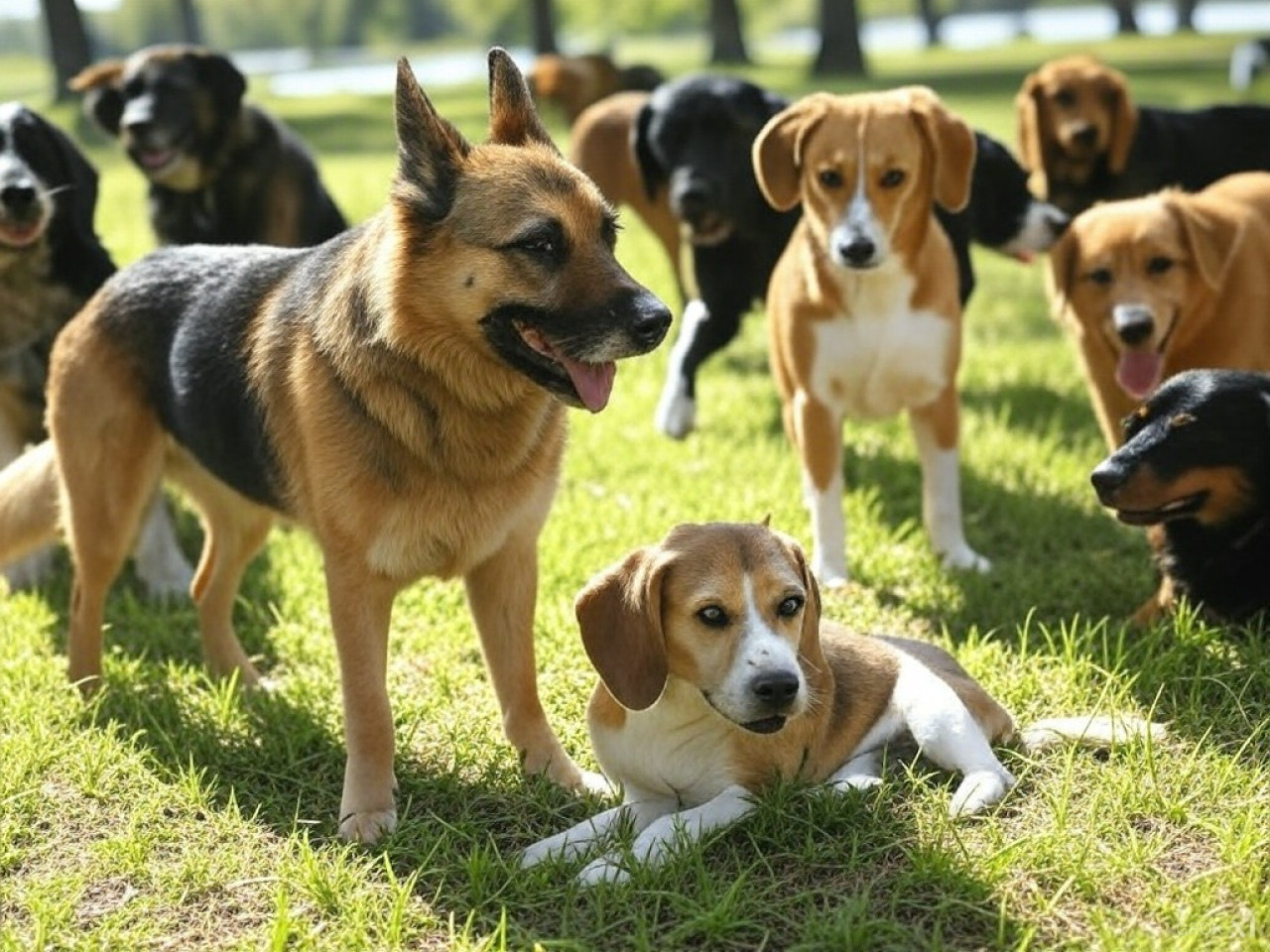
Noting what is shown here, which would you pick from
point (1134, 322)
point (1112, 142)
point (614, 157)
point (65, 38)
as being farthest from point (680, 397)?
point (65, 38)

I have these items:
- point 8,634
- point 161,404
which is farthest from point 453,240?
point 8,634

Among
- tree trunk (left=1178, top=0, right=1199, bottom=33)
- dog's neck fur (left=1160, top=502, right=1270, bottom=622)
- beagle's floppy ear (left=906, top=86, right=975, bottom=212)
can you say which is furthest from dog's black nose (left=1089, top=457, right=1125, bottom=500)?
tree trunk (left=1178, top=0, right=1199, bottom=33)

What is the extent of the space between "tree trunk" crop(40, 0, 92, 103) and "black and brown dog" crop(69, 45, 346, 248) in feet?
64.3

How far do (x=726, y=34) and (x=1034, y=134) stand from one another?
2885 cm

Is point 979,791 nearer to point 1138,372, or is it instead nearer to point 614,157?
point 1138,372

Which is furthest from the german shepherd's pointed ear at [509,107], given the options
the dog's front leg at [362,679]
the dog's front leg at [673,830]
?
the dog's front leg at [673,830]

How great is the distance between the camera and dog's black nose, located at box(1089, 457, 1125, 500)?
15.1 feet

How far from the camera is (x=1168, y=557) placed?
16.1 feet

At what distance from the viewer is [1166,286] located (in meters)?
5.74

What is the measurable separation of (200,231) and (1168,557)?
477cm

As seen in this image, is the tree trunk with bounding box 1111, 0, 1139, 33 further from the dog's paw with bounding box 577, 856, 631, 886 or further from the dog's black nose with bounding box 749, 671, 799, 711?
the dog's paw with bounding box 577, 856, 631, 886

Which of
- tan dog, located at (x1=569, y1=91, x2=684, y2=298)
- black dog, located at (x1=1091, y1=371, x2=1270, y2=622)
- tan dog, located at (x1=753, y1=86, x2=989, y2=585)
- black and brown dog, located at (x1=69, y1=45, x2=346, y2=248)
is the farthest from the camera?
tan dog, located at (x1=569, y1=91, x2=684, y2=298)

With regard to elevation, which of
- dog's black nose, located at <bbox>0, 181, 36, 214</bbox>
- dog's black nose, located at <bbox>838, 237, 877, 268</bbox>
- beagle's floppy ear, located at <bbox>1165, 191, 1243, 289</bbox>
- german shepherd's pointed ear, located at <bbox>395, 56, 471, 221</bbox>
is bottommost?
beagle's floppy ear, located at <bbox>1165, 191, 1243, 289</bbox>

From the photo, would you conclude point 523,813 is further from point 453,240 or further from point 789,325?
point 789,325
